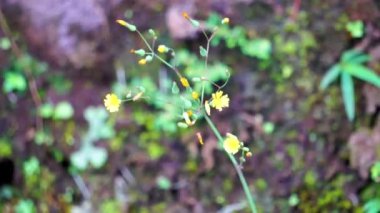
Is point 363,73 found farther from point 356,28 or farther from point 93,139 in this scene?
point 93,139

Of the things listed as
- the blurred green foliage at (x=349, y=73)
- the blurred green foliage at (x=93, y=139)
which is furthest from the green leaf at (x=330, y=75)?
the blurred green foliage at (x=93, y=139)

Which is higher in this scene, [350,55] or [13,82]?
[13,82]

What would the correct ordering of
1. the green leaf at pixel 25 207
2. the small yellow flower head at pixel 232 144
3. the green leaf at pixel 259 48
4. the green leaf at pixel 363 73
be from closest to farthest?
1. the small yellow flower head at pixel 232 144
2. the green leaf at pixel 363 73
3. the green leaf at pixel 259 48
4. the green leaf at pixel 25 207

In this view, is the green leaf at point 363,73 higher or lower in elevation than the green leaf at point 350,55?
lower

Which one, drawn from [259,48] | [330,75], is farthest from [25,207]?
[330,75]

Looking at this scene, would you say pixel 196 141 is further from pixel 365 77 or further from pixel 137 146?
pixel 365 77

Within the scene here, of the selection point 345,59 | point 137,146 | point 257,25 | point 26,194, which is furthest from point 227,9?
point 26,194

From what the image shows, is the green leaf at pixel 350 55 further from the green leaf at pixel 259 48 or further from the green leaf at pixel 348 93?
the green leaf at pixel 259 48
